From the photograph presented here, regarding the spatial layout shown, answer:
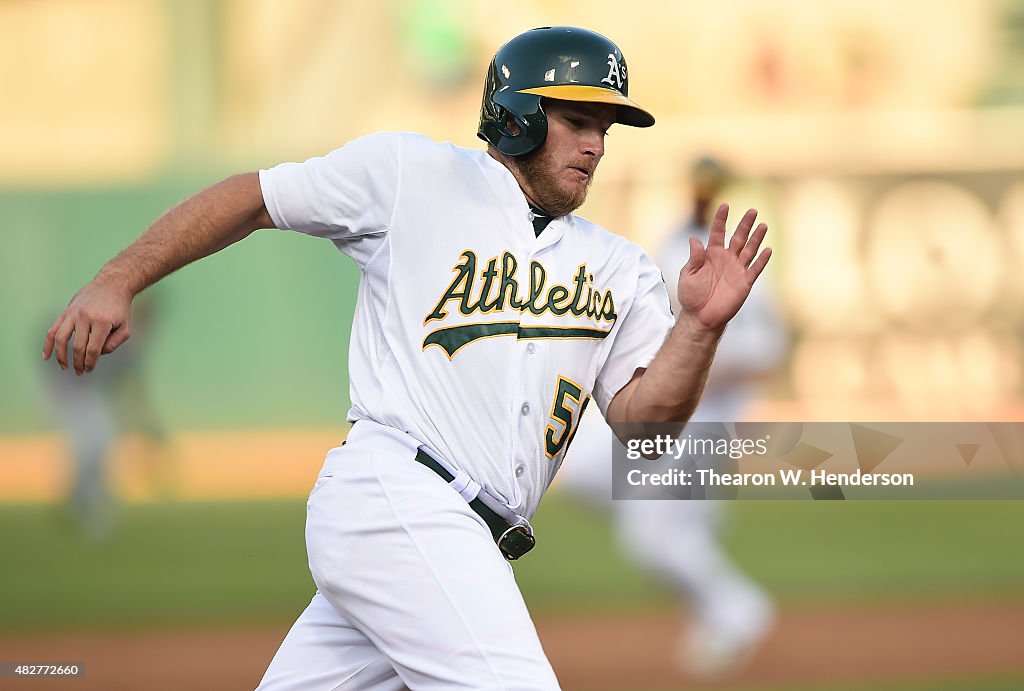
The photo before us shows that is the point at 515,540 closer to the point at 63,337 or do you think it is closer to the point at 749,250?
the point at 749,250

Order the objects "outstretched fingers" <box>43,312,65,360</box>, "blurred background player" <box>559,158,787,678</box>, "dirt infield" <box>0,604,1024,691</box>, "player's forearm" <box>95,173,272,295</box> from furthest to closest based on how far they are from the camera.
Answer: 1. "dirt infield" <box>0,604,1024,691</box>
2. "blurred background player" <box>559,158,787,678</box>
3. "player's forearm" <box>95,173,272,295</box>
4. "outstretched fingers" <box>43,312,65,360</box>

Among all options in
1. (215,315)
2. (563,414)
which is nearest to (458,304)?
(563,414)

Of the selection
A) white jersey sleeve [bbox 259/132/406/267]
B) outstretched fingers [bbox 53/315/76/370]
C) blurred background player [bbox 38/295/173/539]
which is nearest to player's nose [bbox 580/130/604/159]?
white jersey sleeve [bbox 259/132/406/267]

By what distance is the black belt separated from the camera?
2434mm

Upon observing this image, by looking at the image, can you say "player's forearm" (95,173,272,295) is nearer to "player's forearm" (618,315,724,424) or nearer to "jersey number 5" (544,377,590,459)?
"jersey number 5" (544,377,590,459)

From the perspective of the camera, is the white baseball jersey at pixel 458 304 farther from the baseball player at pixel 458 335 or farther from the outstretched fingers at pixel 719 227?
the outstretched fingers at pixel 719 227

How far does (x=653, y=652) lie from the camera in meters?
6.33

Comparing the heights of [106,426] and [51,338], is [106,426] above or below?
below

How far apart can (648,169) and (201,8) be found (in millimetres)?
3814

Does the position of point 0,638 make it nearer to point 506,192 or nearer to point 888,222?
point 506,192

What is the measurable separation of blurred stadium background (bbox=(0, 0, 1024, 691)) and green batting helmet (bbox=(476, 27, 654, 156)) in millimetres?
6173

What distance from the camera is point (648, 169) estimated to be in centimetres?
928

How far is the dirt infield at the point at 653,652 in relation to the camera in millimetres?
5773

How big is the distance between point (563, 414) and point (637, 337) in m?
0.29
